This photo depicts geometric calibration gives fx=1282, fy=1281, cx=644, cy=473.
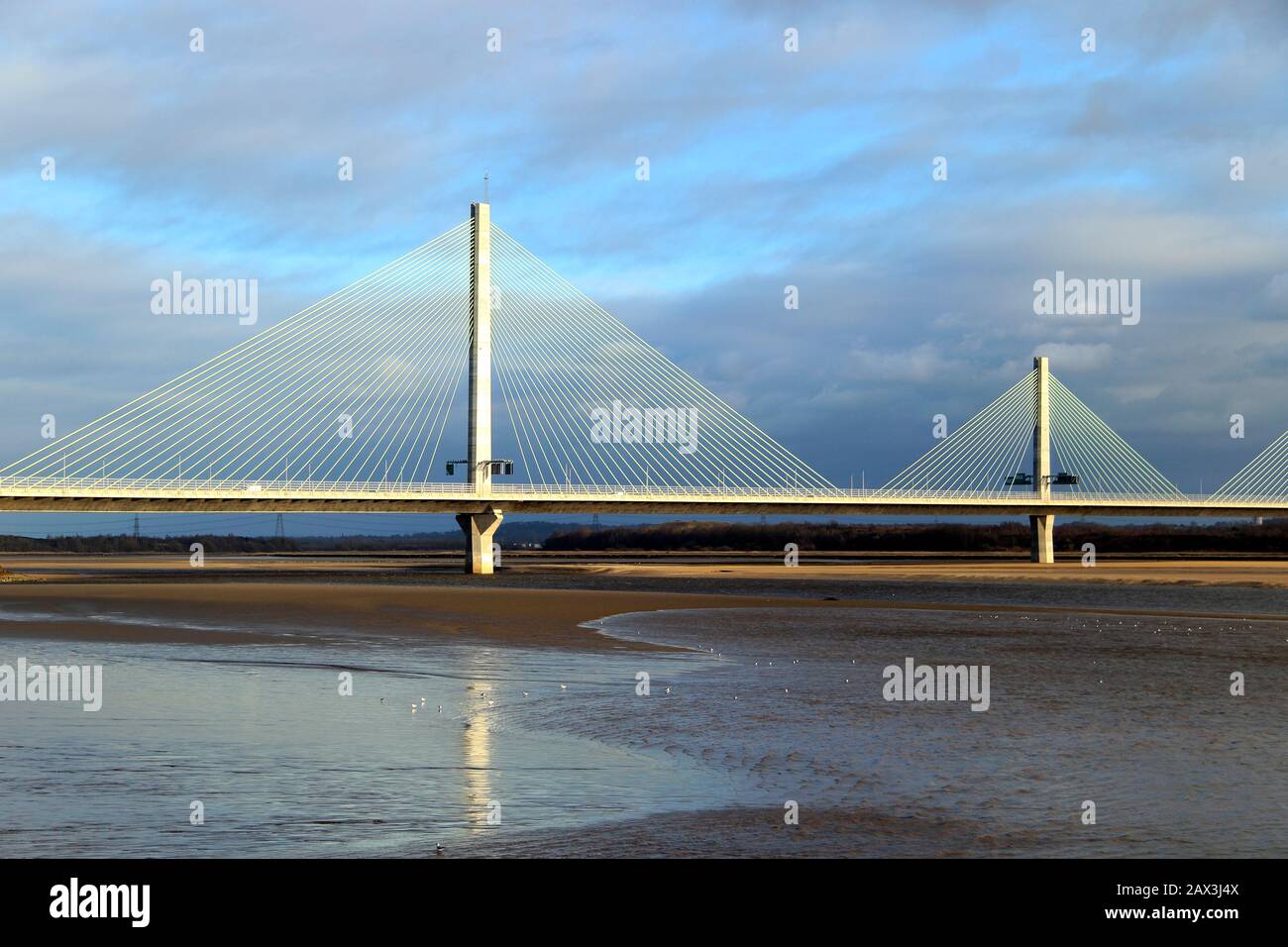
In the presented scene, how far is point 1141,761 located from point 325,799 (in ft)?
28.6

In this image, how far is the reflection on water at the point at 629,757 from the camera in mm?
10281

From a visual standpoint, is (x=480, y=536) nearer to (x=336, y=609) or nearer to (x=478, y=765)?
(x=336, y=609)

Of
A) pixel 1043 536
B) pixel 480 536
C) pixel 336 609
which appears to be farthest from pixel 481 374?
pixel 1043 536

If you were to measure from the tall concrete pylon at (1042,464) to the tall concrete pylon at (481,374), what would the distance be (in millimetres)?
52969

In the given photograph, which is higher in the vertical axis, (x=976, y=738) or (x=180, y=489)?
(x=180, y=489)

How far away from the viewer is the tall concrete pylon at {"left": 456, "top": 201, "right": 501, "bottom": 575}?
76000 mm

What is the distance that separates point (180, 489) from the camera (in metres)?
72.6

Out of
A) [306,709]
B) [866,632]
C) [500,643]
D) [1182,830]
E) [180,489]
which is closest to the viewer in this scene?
[1182,830]

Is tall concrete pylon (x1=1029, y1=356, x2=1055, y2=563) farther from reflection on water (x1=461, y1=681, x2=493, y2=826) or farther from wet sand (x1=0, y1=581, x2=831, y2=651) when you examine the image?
reflection on water (x1=461, y1=681, x2=493, y2=826)

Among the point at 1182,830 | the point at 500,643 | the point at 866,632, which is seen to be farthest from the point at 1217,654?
the point at 1182,830

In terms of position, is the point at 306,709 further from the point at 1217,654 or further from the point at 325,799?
the point at 1217,654

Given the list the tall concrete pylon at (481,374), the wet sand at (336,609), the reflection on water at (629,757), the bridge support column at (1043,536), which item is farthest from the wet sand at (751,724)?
the bridge support column at (1043,536)
